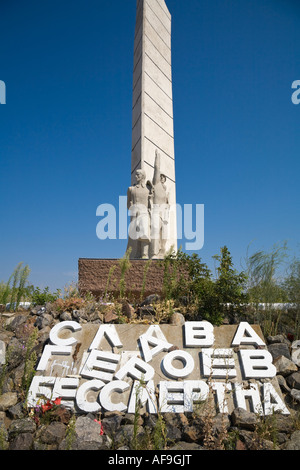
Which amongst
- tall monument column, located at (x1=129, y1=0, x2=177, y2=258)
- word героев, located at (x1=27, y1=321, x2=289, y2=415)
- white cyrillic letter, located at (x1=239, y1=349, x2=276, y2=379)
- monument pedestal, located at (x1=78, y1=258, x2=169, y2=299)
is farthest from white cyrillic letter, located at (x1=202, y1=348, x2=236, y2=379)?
tall monument column, located at (x1=129, y1=0, x2=177, y2=258)

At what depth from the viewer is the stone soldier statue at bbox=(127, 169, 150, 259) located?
29.4ft

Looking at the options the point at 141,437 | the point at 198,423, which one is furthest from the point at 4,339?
the point at 198,423

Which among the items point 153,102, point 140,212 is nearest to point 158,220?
point 140,212

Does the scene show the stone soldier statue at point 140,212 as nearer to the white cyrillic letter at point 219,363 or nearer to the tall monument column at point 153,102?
the tall monument column at point 153,102

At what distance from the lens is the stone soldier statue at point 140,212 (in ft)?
29.4

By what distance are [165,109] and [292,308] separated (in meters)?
9.44

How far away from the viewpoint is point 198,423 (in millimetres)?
2871

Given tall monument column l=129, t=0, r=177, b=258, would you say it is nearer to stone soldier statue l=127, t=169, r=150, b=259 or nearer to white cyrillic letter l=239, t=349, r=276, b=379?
stone soldier statue l=127, t=169, r=150, b=259

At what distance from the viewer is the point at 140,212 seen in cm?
897

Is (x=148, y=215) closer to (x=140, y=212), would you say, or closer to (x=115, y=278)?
(x=140, y=212)

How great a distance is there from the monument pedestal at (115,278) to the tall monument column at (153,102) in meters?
3.45

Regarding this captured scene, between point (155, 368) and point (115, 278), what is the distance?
10.9 ft

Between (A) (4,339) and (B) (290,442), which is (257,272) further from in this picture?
(A) (4,339)
